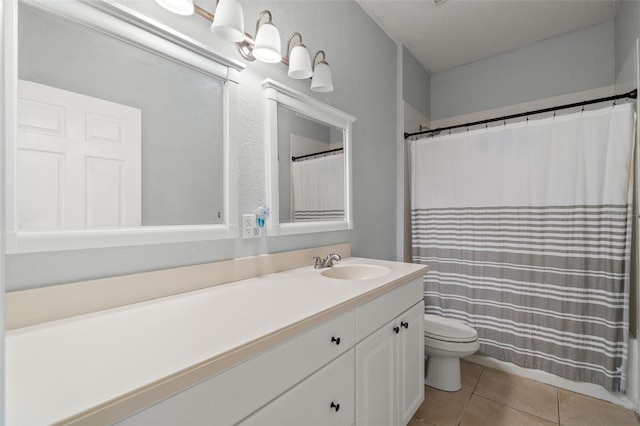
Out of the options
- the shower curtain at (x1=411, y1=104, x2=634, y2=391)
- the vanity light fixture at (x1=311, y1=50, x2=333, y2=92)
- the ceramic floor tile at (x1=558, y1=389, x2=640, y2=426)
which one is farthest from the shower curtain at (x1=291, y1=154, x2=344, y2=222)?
the ceramic floor tile at (x1=558, y1=389, x2=640, y2=426)

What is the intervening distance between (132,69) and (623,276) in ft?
8.76

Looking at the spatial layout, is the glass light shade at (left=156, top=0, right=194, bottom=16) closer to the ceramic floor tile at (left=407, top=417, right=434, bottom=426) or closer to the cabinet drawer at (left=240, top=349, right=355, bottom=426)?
the cabinet drawer at (left=240, top=349, right=355, bottom=426)

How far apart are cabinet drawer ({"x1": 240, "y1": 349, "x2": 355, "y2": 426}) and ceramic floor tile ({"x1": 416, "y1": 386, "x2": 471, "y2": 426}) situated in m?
0.88

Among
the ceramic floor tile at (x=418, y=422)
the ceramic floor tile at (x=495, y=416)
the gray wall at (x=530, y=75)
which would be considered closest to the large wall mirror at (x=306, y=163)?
the ceramic floor tile at (x=418, y=422)

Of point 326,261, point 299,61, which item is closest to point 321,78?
point 299,61

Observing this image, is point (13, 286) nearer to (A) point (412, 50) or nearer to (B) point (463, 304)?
(B) point (463, 304)

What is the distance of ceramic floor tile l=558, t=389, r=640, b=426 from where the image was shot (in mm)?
1633

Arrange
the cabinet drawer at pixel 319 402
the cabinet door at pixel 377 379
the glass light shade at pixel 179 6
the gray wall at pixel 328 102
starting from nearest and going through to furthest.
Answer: the cabinet drawer at pixel 319 402, the gray wall at pixel 328 102, the glass light shade at pixel 179 6, the cabinet door at pixel 377 379

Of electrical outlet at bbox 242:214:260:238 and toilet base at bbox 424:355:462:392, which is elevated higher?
electrical outlet at bbox 242:214:260:238

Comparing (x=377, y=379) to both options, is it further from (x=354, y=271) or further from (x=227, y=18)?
(x=227, y=18)

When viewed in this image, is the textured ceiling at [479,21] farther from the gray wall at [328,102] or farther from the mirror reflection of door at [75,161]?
the mirror reflection of door at [75,161]

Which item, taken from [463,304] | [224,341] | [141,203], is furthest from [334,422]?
[463,304]

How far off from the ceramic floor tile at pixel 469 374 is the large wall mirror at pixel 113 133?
6.13 ft

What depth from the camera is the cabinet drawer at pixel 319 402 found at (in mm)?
778
